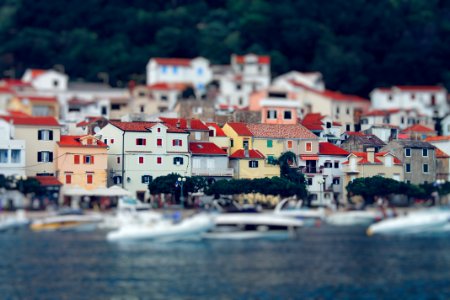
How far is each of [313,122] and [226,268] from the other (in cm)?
1995

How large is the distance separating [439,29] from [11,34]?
74.3ft

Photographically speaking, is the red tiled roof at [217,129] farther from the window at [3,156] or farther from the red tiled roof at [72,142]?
the window at [3,156]

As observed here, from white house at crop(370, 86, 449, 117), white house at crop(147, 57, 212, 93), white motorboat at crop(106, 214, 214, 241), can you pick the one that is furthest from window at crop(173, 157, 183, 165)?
white house at crop(147, 57, 212, 93)

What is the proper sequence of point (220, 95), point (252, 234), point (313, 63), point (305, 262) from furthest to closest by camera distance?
point (313, 63) < point (220, 95) < point (252, 234) < point (305, 262)

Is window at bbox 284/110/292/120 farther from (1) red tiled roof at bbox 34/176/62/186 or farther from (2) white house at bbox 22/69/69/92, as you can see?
(2) white house at bbox 22/69/69/92

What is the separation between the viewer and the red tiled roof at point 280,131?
4791cm

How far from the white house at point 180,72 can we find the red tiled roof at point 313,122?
557 inches

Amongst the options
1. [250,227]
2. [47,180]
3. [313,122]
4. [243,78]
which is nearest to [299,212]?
[250,227]

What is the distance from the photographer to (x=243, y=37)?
2950 inches

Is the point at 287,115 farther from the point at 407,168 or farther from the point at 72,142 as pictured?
the point at 72,142

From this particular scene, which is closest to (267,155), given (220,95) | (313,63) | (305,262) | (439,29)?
(305,262)

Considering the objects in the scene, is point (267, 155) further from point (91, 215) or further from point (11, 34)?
point (11, 34)

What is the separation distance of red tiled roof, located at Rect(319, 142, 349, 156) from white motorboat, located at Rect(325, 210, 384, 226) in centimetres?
561

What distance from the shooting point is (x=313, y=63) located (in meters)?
72.4
